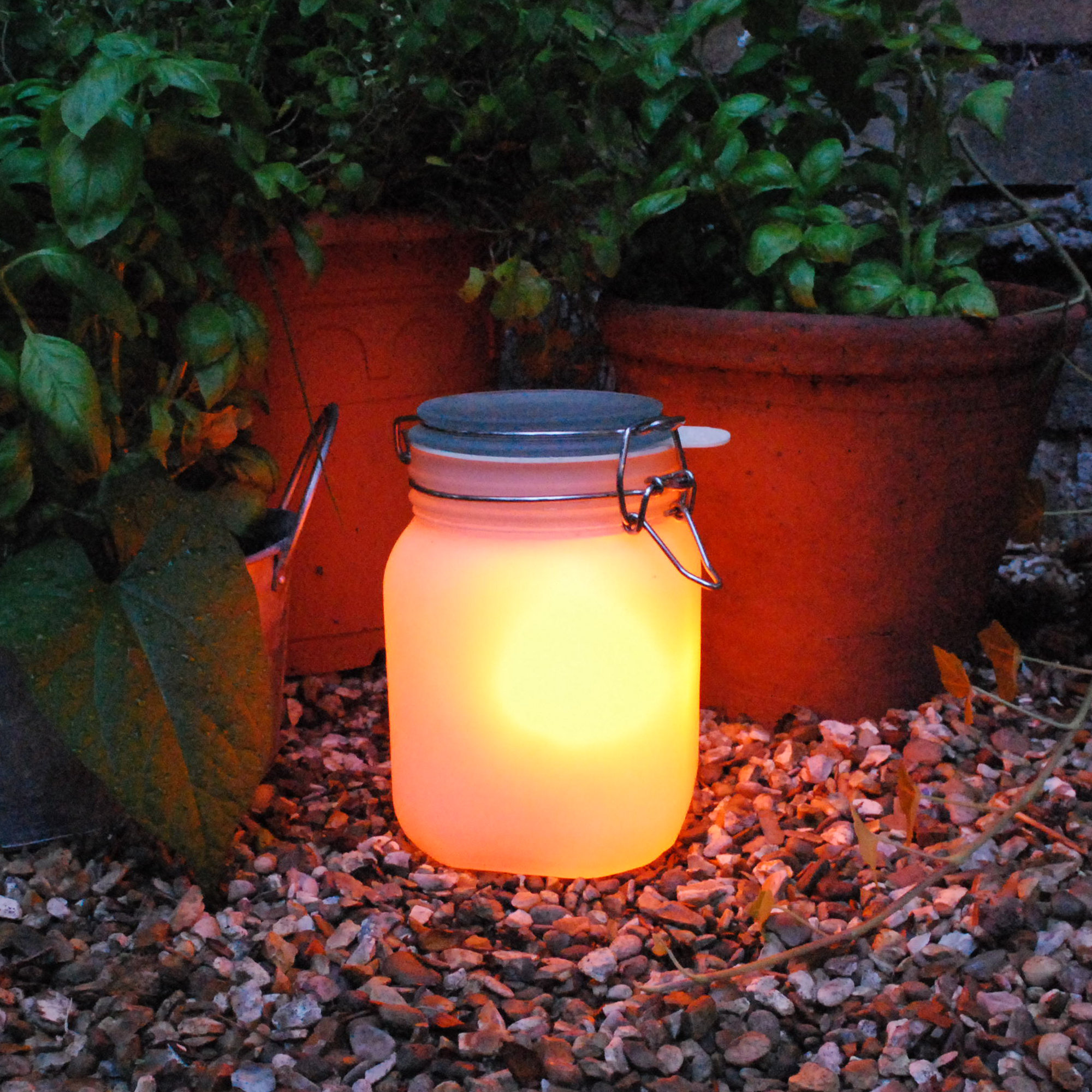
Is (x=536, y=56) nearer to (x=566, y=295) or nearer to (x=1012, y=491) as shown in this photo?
(x=566, y=295)

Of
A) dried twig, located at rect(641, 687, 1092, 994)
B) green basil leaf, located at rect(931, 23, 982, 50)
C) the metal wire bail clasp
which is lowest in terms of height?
dried twig, located at rect(641, 687, 1092, 994)

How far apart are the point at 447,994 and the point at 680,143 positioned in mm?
A: 930

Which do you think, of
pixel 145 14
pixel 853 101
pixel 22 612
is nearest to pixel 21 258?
pixel 22 612

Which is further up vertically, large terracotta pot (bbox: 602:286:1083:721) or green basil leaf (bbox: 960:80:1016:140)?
green basil leaf (bbox: 960:80:1016:140)

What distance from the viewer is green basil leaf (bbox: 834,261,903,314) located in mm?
1348

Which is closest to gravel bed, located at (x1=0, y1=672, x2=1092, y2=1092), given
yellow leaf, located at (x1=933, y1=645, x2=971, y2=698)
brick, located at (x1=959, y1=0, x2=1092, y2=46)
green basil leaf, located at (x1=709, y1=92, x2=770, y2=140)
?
yellow leaf, located at (x1=933, y1=645, x2=971, y2=698)

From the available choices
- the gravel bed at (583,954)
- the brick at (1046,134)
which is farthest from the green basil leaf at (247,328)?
the brick at (1046,134)

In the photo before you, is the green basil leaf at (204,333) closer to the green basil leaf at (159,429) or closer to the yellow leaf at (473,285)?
the green basil leaf at (159,429)

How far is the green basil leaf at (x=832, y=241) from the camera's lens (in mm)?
1278

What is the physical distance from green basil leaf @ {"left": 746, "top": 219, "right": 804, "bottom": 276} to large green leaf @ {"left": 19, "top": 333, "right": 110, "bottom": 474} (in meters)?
0.69

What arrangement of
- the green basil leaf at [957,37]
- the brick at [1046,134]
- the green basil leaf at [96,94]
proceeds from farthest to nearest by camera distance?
the brick at [1046,134] < the green basil leaf at [957,37] < the green basil leaf at [96,94]

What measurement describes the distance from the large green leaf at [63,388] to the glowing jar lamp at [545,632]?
0.29 m

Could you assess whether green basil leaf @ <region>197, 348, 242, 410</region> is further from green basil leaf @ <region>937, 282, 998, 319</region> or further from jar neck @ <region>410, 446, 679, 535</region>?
green basil leaf @ <region>937, 282, 998, 319</region>

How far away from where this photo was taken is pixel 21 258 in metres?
1.00
